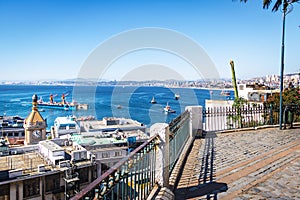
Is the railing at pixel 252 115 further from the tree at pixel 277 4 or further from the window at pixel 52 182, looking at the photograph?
the window at pixel 52 182

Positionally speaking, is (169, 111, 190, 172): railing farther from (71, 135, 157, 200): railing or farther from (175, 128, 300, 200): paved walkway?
(71, 135, 157, 200): railing

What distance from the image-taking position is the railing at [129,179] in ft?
6.28

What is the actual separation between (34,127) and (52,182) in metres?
15.5

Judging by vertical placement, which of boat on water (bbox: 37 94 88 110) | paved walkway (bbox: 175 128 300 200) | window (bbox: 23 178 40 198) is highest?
paved walkway (bbox: 175 128 300 200)

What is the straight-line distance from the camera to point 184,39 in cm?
1113

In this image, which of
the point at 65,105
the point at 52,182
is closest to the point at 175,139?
the point at 52,182

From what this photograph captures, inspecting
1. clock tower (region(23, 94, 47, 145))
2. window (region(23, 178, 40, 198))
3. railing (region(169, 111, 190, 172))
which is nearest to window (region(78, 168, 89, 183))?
window (region(23, 178, 40, 198))

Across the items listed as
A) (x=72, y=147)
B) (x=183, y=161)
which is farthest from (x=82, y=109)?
(x=183, y=161)

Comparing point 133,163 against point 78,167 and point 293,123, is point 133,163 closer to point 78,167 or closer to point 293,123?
point 293,123

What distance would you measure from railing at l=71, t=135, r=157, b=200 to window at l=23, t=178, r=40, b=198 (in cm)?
1931

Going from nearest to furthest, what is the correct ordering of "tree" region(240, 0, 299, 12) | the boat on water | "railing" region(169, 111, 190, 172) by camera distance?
"railing" region(169, 111, 190, 172)
"tree" region(240, 0, 299, 12)
the boat on water

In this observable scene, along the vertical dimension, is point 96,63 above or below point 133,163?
above

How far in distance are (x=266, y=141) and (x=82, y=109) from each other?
268 ft

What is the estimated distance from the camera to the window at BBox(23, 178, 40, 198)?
65.2 feet
